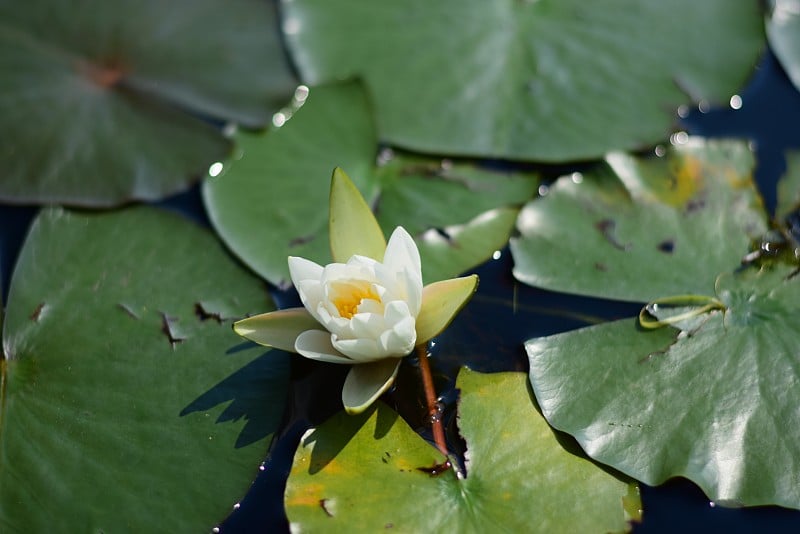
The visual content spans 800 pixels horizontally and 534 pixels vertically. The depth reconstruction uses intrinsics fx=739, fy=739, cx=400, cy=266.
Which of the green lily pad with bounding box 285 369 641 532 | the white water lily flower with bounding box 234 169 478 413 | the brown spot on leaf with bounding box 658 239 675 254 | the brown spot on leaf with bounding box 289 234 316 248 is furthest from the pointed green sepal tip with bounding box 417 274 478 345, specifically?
the brown spot on leaf with bounding box 658 239 675 254

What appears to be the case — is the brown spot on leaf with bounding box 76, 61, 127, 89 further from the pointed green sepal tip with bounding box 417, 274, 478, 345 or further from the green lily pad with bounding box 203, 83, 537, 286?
the pointed green sepal tip with bounding box 417, 274, 478, 345

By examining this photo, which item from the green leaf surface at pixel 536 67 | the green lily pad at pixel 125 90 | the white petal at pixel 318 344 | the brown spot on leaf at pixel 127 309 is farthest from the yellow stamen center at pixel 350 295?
the green lily pad at pixel 125 90

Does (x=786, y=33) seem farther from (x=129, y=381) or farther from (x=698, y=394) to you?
(x=129, y=381)

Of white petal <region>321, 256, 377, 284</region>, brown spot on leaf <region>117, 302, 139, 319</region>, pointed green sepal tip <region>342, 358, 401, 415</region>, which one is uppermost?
white petal <region>321, 256, 377, 284</region>

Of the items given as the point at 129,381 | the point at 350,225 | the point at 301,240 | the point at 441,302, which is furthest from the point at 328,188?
the point at 129,381

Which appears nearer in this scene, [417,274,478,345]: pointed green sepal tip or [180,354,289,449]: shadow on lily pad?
[417,274,478,345]: pointed green sepal tip
